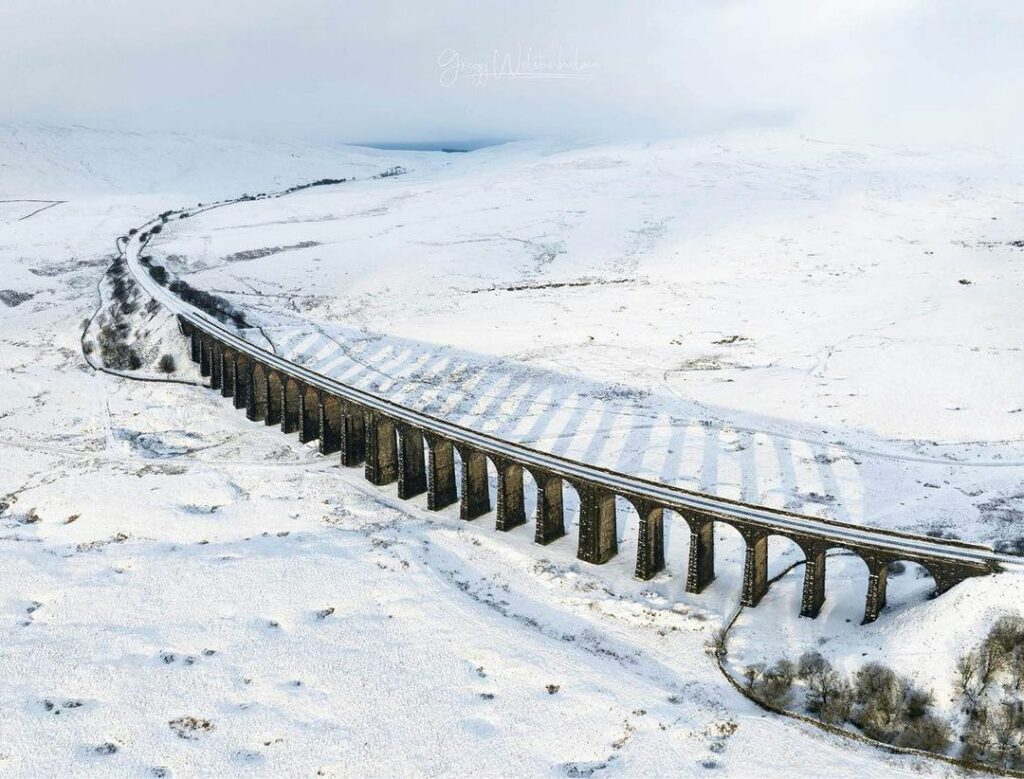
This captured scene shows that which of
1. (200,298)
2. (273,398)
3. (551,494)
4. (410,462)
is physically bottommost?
(273,398)

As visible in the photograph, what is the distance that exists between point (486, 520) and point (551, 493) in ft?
16.1

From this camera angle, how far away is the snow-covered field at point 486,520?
2705 centimetres

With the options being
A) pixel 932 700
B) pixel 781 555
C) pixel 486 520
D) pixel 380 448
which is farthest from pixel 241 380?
pixel 932 700

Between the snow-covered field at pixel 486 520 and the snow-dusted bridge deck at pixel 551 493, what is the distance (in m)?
1.16

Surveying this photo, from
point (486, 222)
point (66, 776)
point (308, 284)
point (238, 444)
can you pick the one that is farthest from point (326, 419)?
point (486, 222)

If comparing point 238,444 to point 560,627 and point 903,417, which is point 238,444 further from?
point 903,417

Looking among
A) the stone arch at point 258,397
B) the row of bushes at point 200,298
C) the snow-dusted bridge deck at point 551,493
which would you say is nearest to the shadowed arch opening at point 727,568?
the snow-dusted bridge deck at point 551,493

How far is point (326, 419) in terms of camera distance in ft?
167

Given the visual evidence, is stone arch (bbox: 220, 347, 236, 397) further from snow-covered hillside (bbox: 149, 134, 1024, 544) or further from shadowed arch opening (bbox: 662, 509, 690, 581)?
shadowed arch opening (bbox: 662, 509, 690, 581)

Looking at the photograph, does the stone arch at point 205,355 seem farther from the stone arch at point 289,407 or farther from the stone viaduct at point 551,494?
the stone arch at point 289,407

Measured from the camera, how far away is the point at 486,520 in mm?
42156

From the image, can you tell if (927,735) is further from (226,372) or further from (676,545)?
(226,372)

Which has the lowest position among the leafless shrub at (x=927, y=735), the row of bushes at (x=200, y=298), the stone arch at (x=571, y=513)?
the stone arch at (x=571, y=513)

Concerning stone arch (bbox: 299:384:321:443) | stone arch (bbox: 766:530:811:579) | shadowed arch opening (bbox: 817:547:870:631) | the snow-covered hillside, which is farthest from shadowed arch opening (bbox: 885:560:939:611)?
stone arch (bbox: 299:384:321:443)
